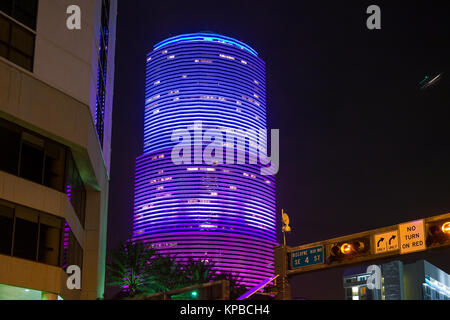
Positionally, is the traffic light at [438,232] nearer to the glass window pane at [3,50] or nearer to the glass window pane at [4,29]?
the glass window pane at [3,50]

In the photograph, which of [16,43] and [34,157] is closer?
[16,43]

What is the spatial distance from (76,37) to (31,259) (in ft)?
47.4

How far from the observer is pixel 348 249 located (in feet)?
93.2

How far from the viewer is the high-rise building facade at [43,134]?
33.7 metres

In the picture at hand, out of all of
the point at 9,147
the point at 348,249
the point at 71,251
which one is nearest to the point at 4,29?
the point at 9,147

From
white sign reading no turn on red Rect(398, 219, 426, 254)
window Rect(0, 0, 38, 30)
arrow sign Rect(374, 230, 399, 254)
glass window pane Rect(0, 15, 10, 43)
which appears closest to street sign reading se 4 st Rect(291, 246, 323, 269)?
arrow sign Rect(374, 230, 399, 254)

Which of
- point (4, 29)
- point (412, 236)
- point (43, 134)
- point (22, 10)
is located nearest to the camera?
point (412, 236)

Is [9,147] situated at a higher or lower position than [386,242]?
higher

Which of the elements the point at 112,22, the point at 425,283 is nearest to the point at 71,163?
the point at 112,22

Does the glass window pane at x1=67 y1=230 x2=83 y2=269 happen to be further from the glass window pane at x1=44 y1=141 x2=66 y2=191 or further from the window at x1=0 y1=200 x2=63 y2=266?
the glass window pane at x1=44 y1=141 x2=66 y2=191

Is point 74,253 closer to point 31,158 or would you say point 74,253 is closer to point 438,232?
point 31,158

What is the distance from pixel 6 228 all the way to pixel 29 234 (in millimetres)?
1864

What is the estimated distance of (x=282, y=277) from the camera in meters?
30.5

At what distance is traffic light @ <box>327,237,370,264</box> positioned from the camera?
27825mm
